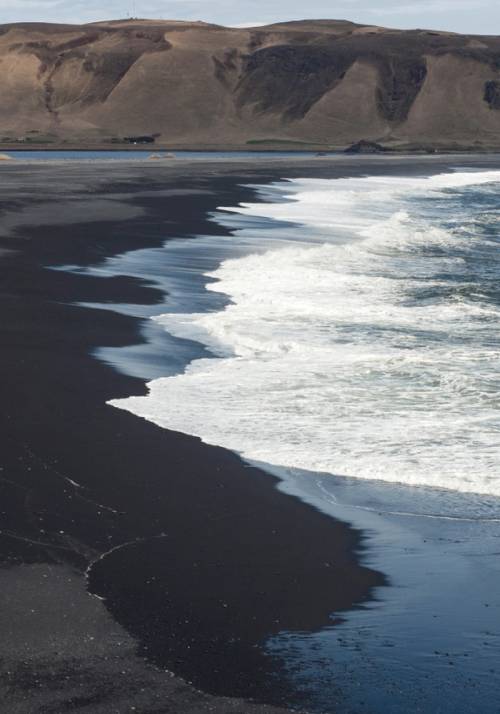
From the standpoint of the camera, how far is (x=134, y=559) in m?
7.10

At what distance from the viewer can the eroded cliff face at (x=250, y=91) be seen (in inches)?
6781

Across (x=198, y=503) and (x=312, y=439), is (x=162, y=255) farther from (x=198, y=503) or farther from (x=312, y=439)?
(x=198, y=503)

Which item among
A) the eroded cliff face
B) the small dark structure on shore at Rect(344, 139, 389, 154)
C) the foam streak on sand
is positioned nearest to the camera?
the foam streak on sand

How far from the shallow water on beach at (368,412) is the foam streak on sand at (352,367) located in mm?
32

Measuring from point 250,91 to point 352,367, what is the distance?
174910 mm

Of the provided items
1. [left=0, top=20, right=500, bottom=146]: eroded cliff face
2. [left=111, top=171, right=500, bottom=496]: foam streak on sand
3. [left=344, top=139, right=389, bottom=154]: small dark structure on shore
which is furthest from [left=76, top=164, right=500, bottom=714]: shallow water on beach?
[left=0, top=20, right=500, bottom=146]: eroded cliff face

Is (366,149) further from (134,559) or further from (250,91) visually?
(134,559)

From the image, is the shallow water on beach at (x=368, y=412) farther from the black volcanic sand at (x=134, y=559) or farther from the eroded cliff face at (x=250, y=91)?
the eroded cliff face at (x=250, y=91)

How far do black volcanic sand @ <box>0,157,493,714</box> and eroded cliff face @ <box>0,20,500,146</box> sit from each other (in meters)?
155

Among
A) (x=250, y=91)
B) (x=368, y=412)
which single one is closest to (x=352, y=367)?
(x=368, y=412)

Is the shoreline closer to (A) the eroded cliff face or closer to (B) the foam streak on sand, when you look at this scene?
(B) the foam streak on sand

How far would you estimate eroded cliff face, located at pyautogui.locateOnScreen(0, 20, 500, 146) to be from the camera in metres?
172

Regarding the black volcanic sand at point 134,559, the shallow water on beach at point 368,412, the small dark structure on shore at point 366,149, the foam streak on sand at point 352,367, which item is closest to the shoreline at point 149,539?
the black volcanic sand at point 134,559

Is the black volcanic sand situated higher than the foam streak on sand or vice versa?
the black volcanic sand
